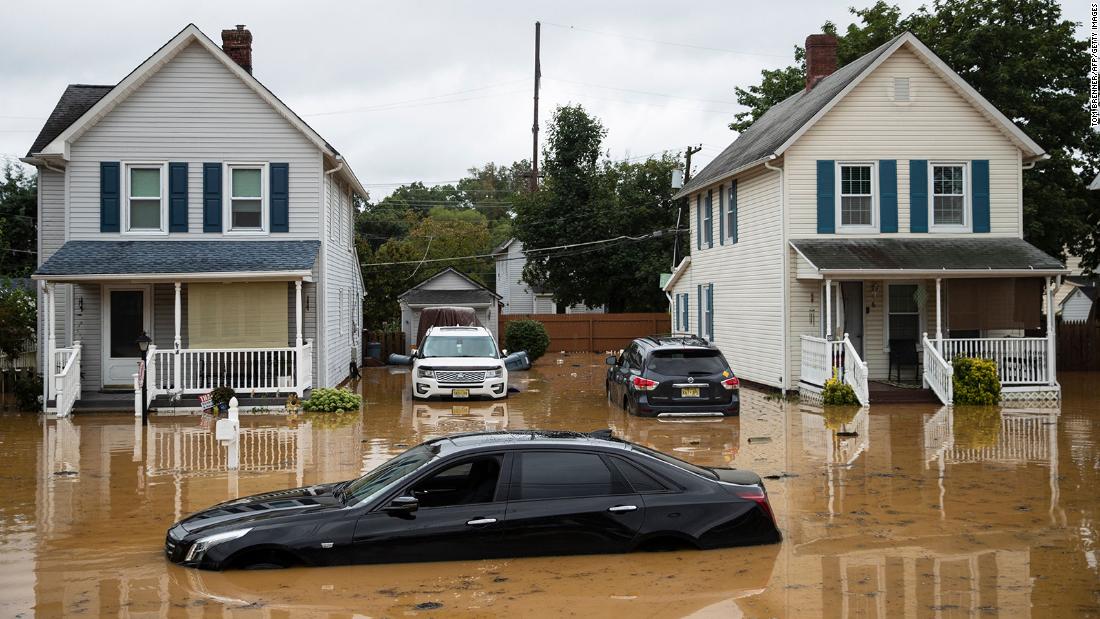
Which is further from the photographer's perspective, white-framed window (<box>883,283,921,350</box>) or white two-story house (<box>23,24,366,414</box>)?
white-framed window (<box>883,283,921,350</box>)

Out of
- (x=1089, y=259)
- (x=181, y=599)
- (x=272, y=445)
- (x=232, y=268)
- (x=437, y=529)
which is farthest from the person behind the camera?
(x=1089, y=259)

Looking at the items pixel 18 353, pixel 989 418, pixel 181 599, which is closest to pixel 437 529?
pixel 181 599

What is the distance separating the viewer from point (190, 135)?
23.1m

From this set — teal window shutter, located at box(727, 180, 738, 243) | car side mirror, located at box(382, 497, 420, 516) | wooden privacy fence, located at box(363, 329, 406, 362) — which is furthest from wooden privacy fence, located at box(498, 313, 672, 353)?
car side mirror, located at box(382, 497, 420, 516)

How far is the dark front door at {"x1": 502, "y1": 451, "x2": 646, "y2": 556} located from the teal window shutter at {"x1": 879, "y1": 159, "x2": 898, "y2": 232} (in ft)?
56.2

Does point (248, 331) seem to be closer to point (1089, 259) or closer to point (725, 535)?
point (725, 535)

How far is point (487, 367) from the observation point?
2367cm

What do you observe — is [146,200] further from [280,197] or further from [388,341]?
[388,341]

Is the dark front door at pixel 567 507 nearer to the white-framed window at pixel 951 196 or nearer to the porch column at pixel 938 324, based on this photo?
the porch column at pixel 938 324

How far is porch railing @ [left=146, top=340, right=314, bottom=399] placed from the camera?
71.8ft

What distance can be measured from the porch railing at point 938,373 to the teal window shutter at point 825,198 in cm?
333

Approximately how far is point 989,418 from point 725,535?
12.7m

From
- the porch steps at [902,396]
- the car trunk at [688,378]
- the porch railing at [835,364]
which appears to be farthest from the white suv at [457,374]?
the porch steps at [902,396]

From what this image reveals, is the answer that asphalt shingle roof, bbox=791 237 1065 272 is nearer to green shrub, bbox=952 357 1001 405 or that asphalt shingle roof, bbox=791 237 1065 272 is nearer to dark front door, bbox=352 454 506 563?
green shrub, bbox=952 357 1001 405
